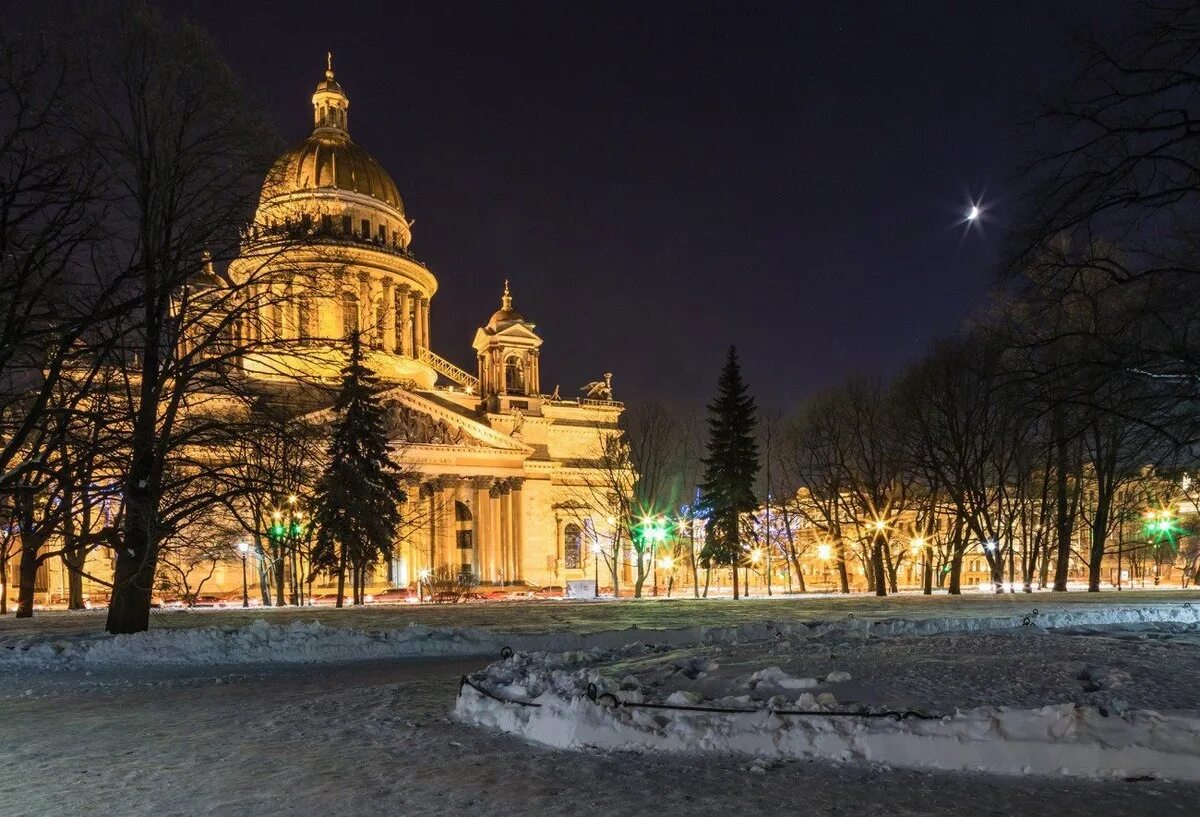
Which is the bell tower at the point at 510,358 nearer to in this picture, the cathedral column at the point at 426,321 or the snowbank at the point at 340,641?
the cathedral column at the point at 426,321

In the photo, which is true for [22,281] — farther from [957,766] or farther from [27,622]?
[27,622]

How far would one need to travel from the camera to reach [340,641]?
17656 millimetres

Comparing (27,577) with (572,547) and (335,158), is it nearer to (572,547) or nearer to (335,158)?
(572,547)

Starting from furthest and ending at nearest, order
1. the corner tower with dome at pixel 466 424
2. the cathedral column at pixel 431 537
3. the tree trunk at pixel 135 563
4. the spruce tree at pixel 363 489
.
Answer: the corner tower with dome at pixel 466 424
the cathedral column at pixel 431 537
the spruce tree at pixel 363 489
the tree trunk at pixel 135 563

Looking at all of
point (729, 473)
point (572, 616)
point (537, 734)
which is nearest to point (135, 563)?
point (572, 616)

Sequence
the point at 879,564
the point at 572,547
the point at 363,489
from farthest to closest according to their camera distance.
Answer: the point at 572,547, the point at 879,564, the point at 363,489

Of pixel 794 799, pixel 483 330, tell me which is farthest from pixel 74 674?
pixel 483 330

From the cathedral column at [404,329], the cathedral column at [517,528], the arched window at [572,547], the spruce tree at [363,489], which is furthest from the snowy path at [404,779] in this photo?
the cathedral column at [404,329]

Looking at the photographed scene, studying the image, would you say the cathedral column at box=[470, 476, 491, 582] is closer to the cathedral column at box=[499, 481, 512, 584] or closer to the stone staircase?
the cathedral column at box=[499, 481, 512, 584]

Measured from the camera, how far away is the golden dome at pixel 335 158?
223 feet

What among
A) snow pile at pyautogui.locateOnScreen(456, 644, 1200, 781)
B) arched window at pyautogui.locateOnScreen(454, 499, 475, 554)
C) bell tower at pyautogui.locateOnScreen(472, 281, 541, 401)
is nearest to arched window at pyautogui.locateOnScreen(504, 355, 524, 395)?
bell tower at pyautogui.locateOnScreen(472, 281, 541, 401)

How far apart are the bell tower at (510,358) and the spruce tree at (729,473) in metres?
28.1

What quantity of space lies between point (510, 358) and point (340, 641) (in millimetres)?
54272

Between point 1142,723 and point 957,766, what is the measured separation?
1482 mm
